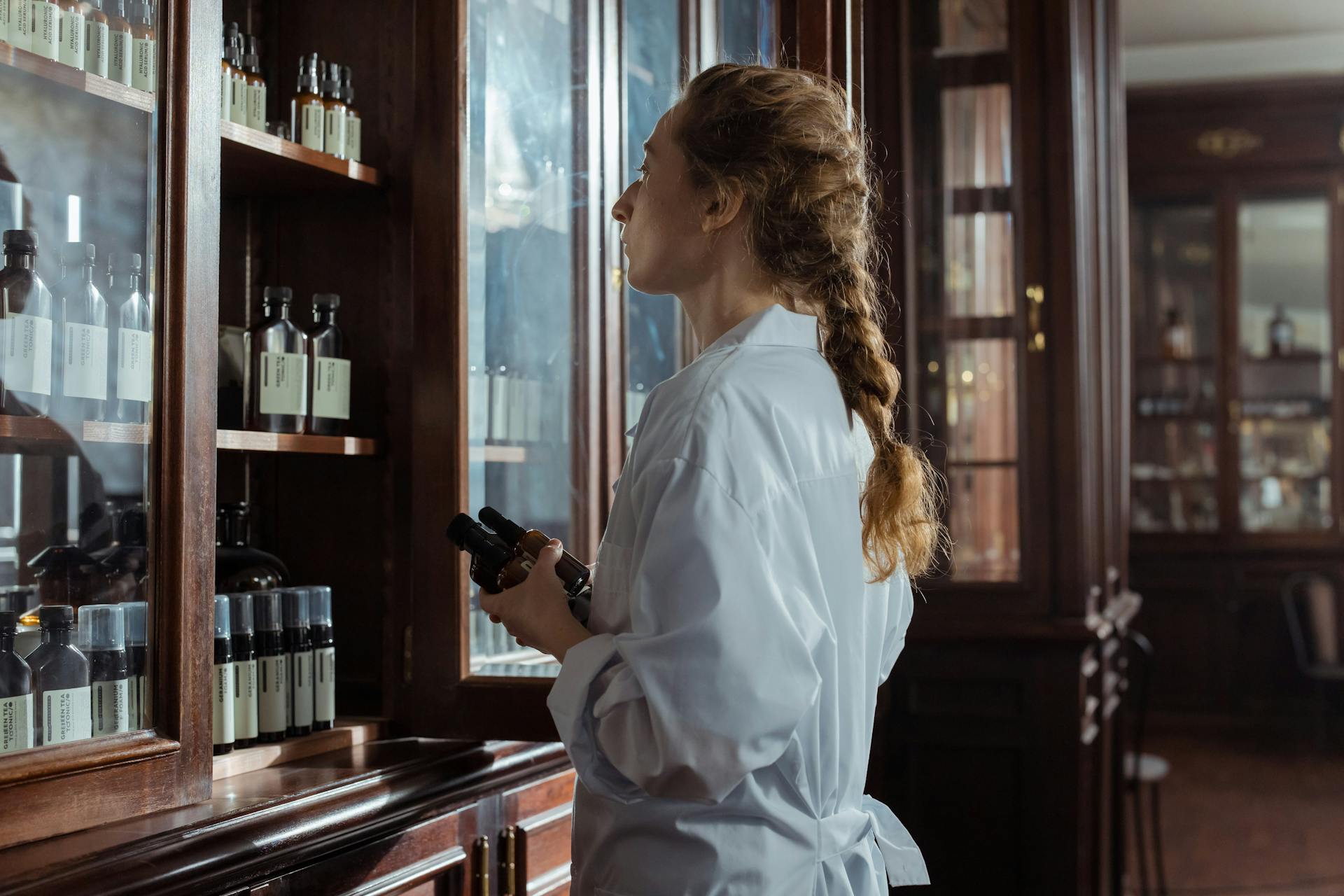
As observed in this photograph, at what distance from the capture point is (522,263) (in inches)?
71.0

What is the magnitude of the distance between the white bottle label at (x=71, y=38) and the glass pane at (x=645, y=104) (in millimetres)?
822

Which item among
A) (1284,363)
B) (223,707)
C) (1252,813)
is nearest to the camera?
(223,707)

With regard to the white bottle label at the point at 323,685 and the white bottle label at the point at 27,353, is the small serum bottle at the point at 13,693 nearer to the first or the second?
the white bottle label at the point at 27,353

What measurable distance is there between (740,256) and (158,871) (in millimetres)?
796

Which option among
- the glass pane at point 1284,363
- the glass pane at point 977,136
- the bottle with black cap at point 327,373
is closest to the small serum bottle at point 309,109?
the bottle with black cap at point 327,373

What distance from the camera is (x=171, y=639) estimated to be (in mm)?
1271

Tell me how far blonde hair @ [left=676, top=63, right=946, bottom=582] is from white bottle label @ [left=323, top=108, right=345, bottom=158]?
0.68 m

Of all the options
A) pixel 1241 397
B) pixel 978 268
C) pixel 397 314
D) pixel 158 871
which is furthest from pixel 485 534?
pixel 1241 397

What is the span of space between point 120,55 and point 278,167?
0.41 m

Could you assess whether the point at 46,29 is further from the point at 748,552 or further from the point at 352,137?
the point at 748,552

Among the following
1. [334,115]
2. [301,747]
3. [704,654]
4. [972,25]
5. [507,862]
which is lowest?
[507,862]

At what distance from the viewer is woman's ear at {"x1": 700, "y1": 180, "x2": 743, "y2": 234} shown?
1.24m

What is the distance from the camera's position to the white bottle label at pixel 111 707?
1.22m

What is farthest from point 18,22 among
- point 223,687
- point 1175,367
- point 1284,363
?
point 1284,363
